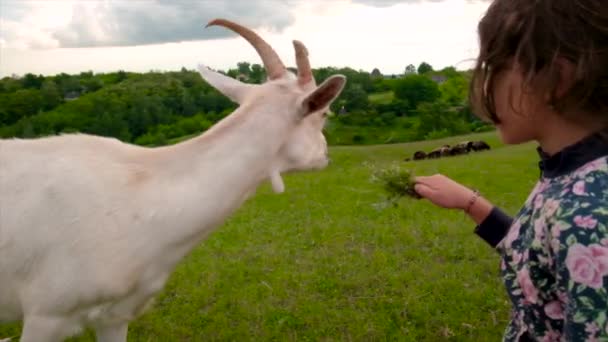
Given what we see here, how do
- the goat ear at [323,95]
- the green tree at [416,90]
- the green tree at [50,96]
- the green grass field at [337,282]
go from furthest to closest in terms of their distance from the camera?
the green tree at [416,90]
the green tree at [50,96]
the green grass field at [337,282]
the goat ear at [323,95]

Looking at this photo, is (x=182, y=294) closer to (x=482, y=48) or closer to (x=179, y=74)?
(x=482, y=48)

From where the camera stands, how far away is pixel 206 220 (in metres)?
3.41

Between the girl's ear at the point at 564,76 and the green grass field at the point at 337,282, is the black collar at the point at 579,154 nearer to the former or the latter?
the girl's ear at the point at 564,76

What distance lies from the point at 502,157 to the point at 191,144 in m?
14.3

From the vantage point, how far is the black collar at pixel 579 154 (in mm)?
1639

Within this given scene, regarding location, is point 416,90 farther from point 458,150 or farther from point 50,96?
point 458,150

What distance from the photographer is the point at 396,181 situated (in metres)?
3.92

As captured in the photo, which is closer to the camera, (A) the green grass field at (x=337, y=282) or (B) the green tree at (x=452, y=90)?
(A) the green grass field at (x=337, y=282)

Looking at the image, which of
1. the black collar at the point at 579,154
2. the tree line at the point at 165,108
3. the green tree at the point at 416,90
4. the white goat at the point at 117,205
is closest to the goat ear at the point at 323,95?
the white goat at the point at 117,205

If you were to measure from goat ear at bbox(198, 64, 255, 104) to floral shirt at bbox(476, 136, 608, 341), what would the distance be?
230cm

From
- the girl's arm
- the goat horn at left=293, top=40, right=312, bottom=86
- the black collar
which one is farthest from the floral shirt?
the goat horn at left=293, top=40, right=312, bottom=86

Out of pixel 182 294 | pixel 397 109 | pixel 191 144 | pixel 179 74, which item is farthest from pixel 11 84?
pixel 191 144

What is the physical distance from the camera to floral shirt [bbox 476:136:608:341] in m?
1.45

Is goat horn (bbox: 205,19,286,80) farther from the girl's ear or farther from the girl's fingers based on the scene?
the girl's ear
